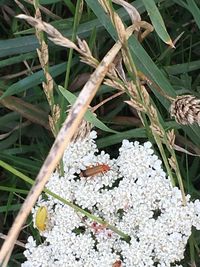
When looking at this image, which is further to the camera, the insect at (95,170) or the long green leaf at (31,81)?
the long green leaf at (31,81)

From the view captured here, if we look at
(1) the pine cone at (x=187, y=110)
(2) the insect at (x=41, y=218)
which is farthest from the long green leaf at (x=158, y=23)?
(2) the insect at (x=41, y=218)

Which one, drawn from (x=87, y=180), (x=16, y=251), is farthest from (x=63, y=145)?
(x=16, y=251)

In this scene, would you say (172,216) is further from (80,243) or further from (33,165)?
(33,165)

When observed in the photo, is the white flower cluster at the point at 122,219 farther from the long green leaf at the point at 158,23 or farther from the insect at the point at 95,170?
the long green leaf at the point at 158,23

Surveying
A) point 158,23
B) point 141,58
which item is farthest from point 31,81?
point 158,23

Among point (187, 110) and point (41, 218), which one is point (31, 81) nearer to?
point (41, 218)

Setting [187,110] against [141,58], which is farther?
[141,58]

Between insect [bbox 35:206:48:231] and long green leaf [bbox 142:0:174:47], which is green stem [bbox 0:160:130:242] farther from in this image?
long green leaf [bbox 142:0:174:47]

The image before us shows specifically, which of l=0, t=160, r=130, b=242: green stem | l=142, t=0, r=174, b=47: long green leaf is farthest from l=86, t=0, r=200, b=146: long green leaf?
l=0, t=160, r=130, b=242: green stem
